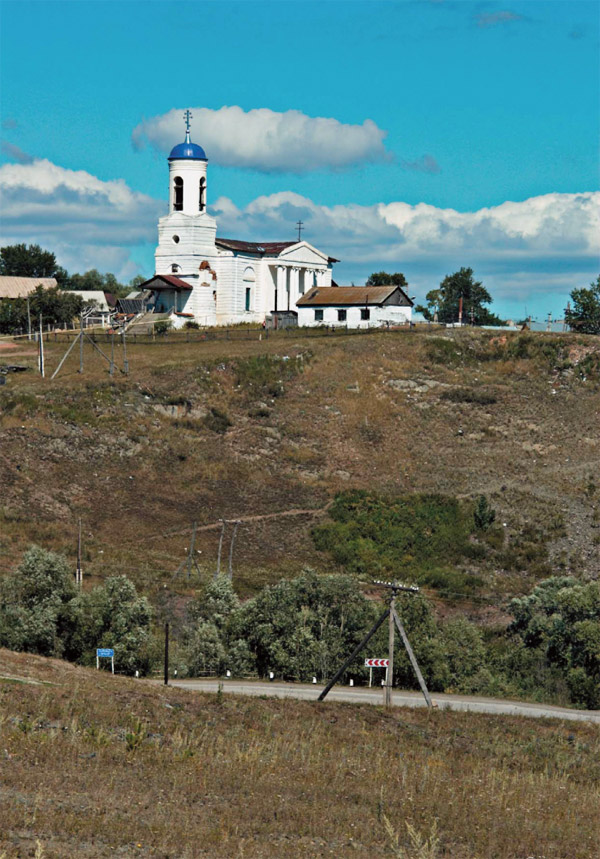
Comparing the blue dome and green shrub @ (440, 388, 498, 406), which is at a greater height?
the blue dome

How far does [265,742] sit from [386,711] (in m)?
5.79

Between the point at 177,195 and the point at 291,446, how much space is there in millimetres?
29092

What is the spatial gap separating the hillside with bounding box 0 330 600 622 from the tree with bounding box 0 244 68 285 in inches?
2018

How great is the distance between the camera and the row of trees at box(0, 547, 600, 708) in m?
40.2

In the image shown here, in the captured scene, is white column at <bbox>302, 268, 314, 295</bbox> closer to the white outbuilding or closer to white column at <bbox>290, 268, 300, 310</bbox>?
white column at <bbox>290, 268, 300, 310</bbox>

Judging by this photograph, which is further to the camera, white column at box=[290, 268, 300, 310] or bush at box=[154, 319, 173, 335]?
white column at box=[290, 268, 300, 310]

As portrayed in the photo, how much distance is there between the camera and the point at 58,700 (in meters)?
25.6

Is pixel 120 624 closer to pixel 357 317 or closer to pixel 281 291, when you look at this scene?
pixel 357 317

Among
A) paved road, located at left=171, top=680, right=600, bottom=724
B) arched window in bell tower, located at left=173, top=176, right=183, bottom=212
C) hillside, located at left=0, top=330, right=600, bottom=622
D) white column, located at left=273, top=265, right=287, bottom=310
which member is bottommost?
paved road, located at left=171, top=680, right=600, bottom=724

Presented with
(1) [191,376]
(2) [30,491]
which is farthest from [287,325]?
(2) [30,491]

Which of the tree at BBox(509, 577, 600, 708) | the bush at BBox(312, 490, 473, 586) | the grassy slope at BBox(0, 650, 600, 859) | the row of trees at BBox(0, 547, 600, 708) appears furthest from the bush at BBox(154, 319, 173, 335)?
the grassy slope at BBox(0, 650, 600, 859)

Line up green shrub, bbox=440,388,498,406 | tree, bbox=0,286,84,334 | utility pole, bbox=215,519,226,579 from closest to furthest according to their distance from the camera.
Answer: utility pole, bbox=215,519,226,579 < green shrub, bbox=440,388,498,406 < tree, bbox=0,286,84,334

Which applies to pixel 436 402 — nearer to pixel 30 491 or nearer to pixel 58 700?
pixel 30 491

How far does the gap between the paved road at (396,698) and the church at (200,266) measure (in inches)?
2040
